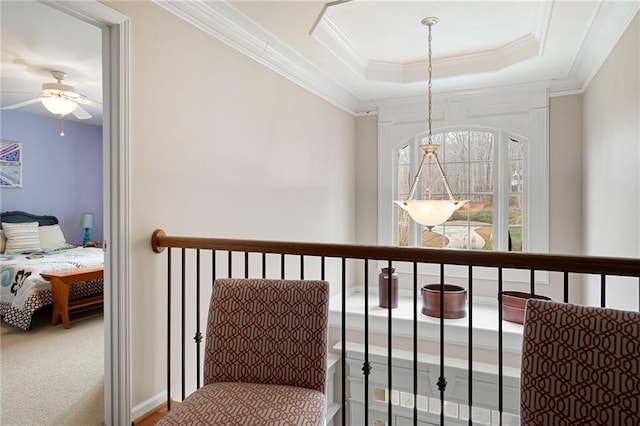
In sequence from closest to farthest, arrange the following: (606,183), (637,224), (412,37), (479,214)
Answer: (637,224), (606,183), (412,37), (479,214)

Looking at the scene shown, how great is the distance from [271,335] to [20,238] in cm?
542

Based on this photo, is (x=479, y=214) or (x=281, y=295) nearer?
(x=281, y=295)

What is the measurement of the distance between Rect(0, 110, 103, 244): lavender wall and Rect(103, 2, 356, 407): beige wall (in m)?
4.62

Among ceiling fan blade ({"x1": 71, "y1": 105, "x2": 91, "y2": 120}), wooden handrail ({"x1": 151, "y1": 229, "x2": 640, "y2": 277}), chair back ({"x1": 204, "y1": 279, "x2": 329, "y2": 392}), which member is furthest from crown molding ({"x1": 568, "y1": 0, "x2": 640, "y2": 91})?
ceiling fan blade ({"x1": 71, "y1": 105, "x2": 91, "y2": 120})

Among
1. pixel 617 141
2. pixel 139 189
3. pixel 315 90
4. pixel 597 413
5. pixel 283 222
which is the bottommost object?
pixel 597 413

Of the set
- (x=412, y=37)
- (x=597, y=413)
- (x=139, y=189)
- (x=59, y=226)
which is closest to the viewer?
(x=597, y=413)

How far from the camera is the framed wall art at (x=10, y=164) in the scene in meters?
5.58

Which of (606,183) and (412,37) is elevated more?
Result: (412,37)

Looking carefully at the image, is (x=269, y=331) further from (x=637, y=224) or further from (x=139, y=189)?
(x=637, y=224)

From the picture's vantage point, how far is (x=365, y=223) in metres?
4.98

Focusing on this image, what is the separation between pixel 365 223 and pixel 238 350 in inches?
141

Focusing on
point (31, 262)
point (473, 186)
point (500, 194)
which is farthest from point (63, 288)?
point (500, 194)

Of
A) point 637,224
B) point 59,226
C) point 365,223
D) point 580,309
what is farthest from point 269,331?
point 59,226

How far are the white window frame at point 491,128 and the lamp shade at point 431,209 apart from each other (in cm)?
199
